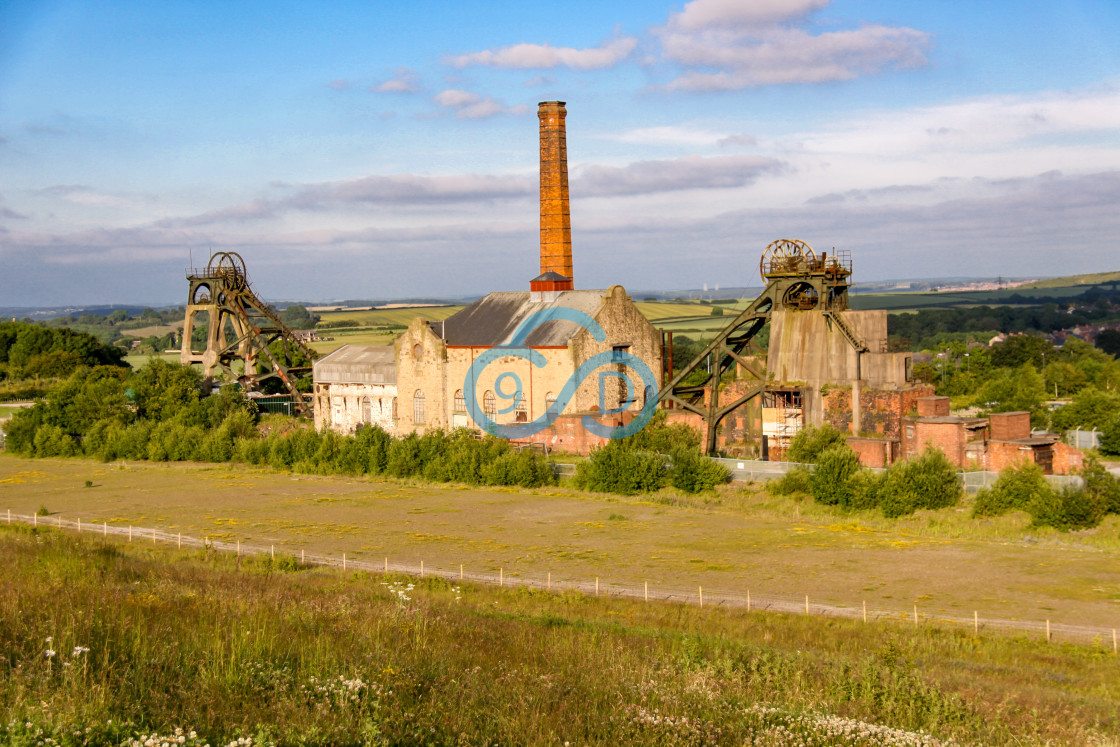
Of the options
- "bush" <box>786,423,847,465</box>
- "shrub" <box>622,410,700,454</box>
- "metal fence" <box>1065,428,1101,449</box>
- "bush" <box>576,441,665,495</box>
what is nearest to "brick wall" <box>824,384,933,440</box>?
"bush" <box>786,423,847,465</box>

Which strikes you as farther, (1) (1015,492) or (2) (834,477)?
(2) (834,477)

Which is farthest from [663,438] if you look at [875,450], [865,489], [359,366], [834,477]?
[359,366]

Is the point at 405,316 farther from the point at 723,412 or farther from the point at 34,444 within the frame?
the point at 723,412

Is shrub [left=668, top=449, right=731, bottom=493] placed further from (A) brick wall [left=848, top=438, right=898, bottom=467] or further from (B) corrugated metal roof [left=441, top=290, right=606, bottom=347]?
(B) corrugated metal roof [left=441, top=290, right=606, bottom=347]

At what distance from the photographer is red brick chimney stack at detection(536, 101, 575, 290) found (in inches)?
2020

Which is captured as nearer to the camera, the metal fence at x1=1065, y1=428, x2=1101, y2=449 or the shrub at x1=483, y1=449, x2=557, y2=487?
the shrub at x1=483, y1=449, x2=557, y2=487

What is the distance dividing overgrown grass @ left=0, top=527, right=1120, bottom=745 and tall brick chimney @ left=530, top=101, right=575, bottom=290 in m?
36.8

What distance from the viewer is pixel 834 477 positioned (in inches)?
1235

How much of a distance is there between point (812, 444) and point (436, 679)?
26.0 metres

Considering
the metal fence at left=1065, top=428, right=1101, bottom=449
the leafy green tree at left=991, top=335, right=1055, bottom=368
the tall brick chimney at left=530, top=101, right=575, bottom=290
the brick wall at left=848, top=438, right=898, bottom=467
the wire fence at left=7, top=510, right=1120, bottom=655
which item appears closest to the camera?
the wire fence at left=7, top=510, right=1120, bottom=655

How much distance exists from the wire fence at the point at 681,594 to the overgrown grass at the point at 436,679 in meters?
2.39

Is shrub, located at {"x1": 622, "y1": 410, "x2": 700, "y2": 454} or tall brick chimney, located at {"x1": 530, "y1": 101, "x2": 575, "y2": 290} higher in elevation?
tall brick chimney, located at {"x1": 530, "y1": 101, "x2": 575, "y2": 290}

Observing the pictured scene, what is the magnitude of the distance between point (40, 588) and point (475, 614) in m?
6.97

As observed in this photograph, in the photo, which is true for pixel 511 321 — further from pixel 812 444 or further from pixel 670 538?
pixel 670 538
